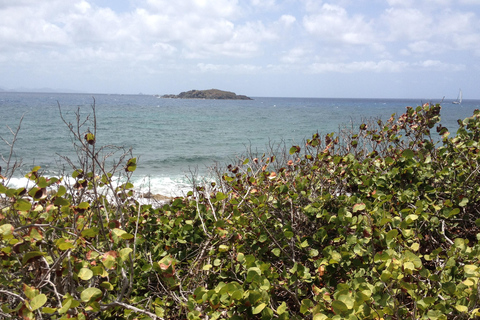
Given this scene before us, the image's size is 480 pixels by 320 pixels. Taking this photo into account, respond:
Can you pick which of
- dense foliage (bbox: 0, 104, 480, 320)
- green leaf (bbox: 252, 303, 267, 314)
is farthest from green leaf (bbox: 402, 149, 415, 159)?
green leaf (bbox: 252, 303, 267, 314)

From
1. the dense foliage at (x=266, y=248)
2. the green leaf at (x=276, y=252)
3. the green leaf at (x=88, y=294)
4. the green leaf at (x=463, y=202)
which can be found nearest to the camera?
the green leaf at (x=88, y=294)

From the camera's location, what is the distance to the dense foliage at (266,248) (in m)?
1.97

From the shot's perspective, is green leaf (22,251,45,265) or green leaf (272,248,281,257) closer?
green leaf (22,251,45,265)

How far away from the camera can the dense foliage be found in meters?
1.97

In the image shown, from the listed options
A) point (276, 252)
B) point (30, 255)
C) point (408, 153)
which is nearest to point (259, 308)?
point (276, 252)

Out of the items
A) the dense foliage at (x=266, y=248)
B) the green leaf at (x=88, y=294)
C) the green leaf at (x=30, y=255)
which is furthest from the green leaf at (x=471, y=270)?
the green leaf at (x=30, y=255)

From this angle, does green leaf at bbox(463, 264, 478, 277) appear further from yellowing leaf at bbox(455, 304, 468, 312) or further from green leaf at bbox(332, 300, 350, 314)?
green leaf at bbox(332, 300, 350, 314)

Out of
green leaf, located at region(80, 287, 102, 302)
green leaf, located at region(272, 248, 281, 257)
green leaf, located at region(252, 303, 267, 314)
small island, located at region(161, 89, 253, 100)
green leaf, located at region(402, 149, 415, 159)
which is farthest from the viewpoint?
small island, located at region(161, 89, 253, 100)

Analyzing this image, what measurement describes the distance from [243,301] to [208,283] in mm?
753

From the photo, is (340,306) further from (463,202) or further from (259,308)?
(463,202)

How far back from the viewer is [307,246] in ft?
9.01

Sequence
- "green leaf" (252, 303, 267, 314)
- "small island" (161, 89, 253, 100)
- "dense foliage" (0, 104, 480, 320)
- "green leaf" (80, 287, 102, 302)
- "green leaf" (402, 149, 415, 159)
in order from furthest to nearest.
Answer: "small island" (161, 89, 253, 100) → "green leaf" (402, 149, 415, 159) → "dense foliage" (0, 104, 480, 320) → "green leaf" (252, 303, 267, 314) → "green leaf" (80, 287, 102, 302)

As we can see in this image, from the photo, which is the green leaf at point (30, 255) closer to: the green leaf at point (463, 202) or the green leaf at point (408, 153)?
the green leaf at point (408, 153)

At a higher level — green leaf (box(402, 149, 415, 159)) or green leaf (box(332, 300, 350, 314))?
green leaf (box(402, 149, 415, 159))
